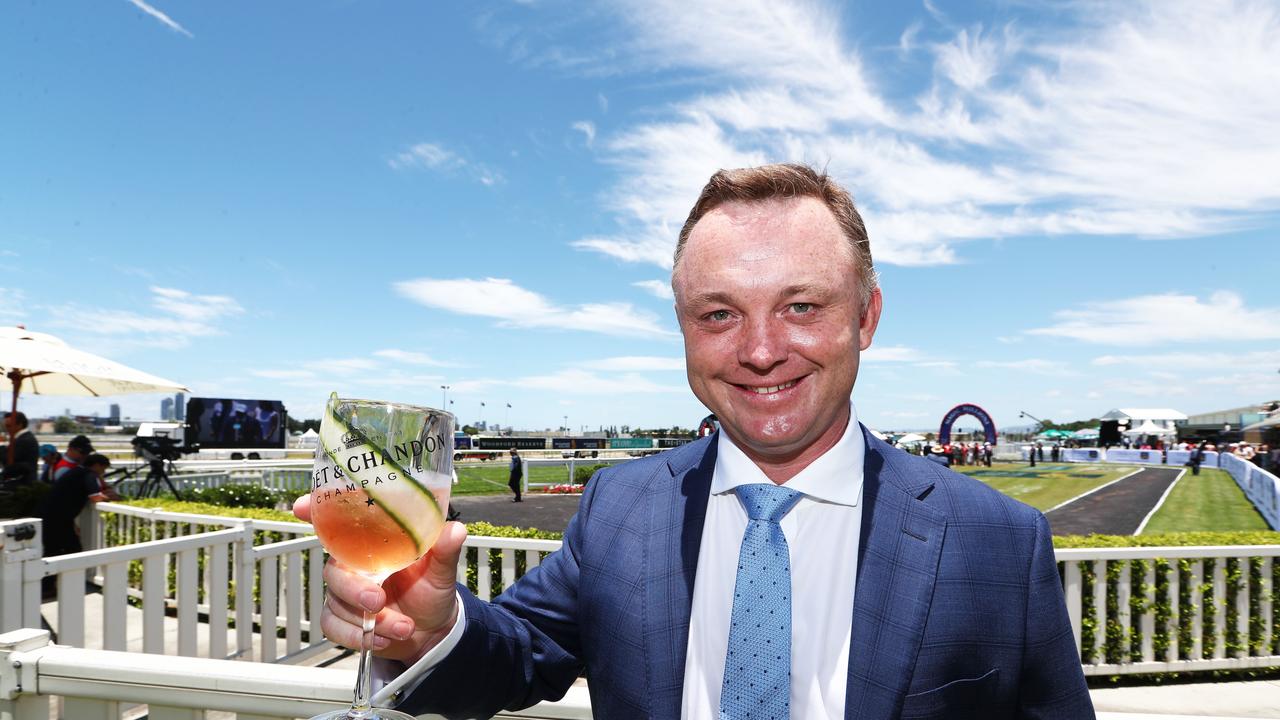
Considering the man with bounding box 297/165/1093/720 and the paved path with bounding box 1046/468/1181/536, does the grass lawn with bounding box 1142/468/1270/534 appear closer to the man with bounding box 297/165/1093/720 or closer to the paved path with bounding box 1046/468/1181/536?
the paved path with bounding box 1046/468/1181/536

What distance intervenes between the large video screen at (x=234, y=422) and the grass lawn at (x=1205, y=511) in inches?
1646

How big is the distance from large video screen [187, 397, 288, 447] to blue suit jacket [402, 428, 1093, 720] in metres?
44.1

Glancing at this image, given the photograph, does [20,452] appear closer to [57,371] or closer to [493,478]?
[57,371]

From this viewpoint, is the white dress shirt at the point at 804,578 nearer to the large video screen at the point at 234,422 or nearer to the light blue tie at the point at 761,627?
the light blue tie at the point at 761,627

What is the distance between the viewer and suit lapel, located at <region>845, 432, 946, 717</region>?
146cm

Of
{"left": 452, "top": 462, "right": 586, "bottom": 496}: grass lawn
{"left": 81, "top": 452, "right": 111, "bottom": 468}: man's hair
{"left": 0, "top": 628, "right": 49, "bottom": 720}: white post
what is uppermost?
{"left": 0, "top": 628, "right": 49, "bottom": 720}: white post

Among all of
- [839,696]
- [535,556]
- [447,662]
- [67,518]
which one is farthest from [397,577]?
[67,518]

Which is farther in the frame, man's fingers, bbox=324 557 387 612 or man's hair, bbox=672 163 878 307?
man's hair, bbox=672 163 878 307

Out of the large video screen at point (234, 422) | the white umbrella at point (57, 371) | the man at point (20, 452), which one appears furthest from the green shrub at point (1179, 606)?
the large video screen at point (234, 422)

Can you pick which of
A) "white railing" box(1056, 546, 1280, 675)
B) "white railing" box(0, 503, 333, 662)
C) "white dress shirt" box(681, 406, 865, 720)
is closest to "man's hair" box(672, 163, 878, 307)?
"white dress shirt" box(681, 406, 865, 720)

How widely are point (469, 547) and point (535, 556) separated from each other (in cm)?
74

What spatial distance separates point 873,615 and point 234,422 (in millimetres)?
46158

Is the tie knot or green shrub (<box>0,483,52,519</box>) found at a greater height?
the tie knot

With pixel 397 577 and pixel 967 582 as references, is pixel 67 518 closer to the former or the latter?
pixel 397 577
